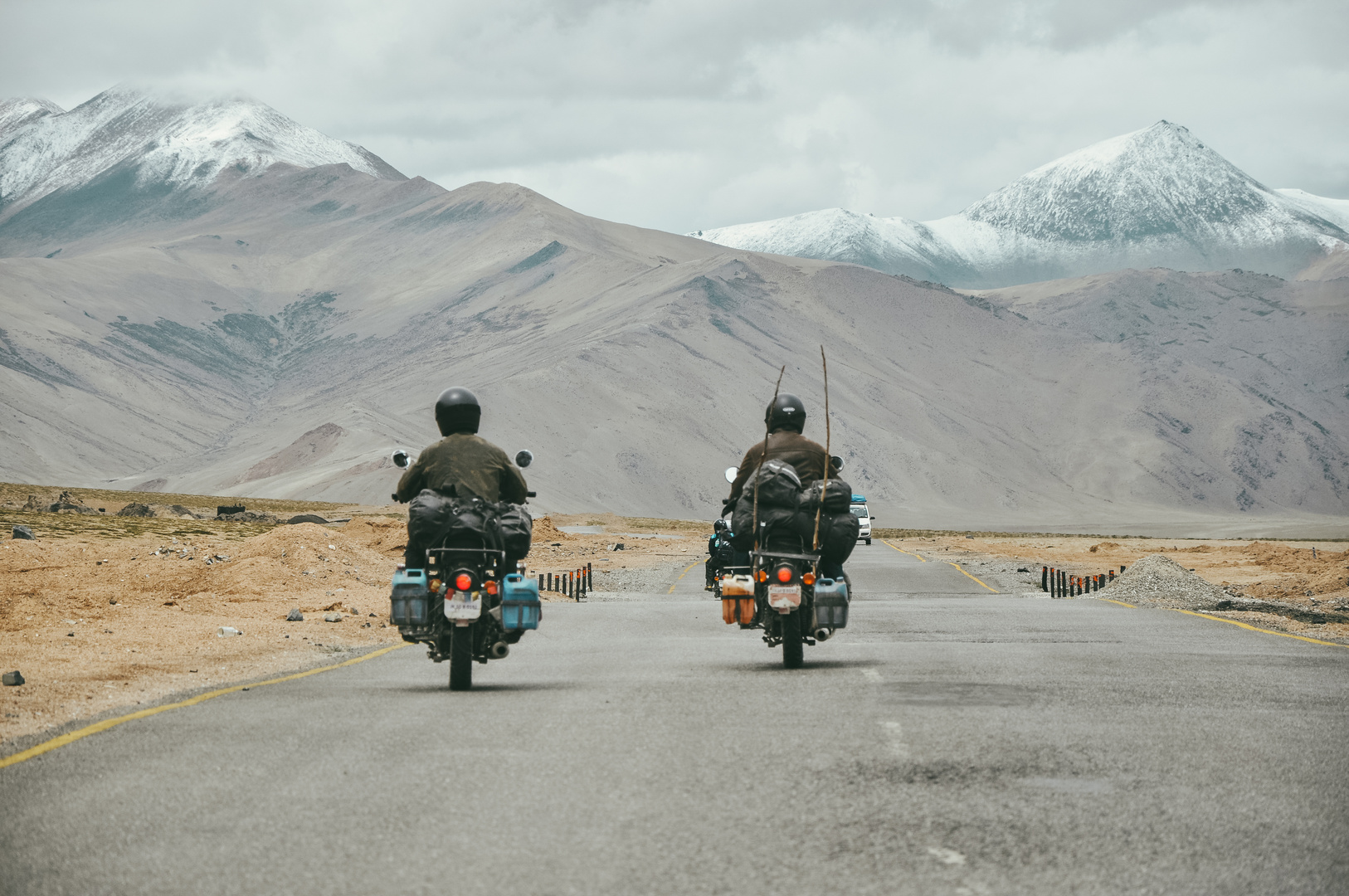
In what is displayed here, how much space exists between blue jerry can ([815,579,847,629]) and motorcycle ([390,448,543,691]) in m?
2.56

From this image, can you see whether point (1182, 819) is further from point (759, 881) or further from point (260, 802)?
point (260, 802)

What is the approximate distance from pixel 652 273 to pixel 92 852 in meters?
177

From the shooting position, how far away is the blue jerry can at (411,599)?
12.0 metres

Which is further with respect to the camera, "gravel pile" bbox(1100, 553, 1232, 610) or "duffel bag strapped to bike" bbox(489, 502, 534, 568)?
"gravel pile" bbox(1100, 553, 1232, 610)

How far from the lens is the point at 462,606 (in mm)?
11891

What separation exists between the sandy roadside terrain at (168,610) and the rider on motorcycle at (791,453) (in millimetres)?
4996

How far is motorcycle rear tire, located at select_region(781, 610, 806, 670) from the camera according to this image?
1325cm

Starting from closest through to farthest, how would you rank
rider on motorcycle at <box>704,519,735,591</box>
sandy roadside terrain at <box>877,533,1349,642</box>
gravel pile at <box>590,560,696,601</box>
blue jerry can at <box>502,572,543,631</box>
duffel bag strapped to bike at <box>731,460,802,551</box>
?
blue jerry can at <box>502,572,543,631</box>
duffel bag strapped to bike at <box>731,460,802,551</box>
sandy roadside terrain at <box>877,533,1349,642</box>
rider on motorcycle at <box>704,519,735,591</box>
gravel pile at <box>590,560,696,601</box>

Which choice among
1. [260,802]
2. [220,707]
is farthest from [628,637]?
[260,802]

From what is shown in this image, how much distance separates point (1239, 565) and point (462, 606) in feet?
147

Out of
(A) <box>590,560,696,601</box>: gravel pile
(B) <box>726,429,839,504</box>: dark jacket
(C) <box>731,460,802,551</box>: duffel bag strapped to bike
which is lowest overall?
(A) <box>590,560,696,601</box>: gravel pile

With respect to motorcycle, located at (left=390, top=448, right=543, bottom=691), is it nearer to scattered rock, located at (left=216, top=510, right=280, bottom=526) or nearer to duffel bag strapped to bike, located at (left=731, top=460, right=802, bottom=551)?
duffel bag strapped to bike, located at (left=731, top=460, right=802, bottom=551)

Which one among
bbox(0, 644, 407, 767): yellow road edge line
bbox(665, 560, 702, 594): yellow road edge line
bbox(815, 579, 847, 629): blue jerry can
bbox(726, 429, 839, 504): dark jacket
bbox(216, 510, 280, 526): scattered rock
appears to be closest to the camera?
bbox(0, 644, 407, 767): yellow road edge line

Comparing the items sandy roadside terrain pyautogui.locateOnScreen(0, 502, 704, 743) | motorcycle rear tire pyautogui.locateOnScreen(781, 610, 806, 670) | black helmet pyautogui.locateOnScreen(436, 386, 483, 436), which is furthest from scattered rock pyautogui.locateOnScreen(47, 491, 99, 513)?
motorcycle rear tire pyautogui.locateOnScreen(781, 610, 806, 670)
